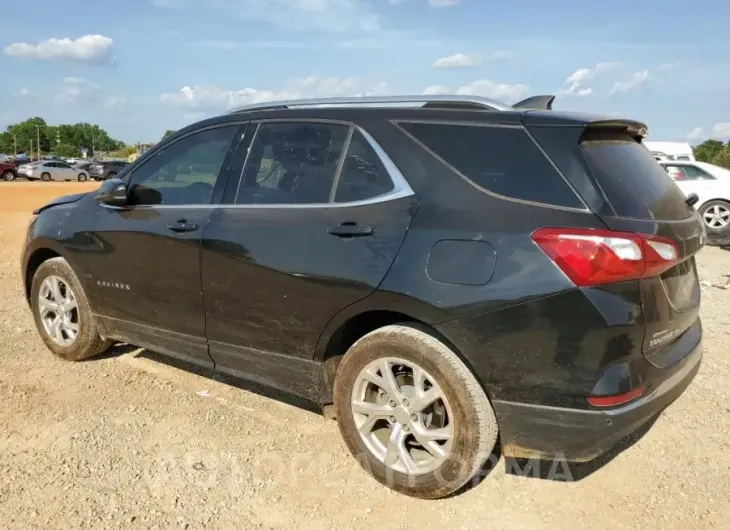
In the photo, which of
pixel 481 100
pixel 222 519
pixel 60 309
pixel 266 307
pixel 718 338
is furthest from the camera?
pixel 718 338

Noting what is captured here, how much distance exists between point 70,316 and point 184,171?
1.54 m

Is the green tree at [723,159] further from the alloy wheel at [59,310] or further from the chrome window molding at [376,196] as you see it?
the alloy wheel at [59,310]

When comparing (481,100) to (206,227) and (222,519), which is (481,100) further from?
(222,519)

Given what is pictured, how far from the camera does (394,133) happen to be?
10.2 ft

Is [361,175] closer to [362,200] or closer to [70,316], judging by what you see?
[362,200]

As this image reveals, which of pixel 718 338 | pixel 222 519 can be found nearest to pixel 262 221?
pixel 222 519

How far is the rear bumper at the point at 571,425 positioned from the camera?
101 inches

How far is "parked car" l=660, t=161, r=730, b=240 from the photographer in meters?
12.6

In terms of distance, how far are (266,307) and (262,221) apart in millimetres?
455

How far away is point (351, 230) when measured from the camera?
3.03 metres

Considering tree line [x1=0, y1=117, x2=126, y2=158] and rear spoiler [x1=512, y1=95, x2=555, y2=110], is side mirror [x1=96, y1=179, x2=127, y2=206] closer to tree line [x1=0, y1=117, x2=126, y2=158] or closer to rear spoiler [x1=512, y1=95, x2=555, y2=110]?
rear spoiler [x1=512, y1=95, x2=555, y2=110]

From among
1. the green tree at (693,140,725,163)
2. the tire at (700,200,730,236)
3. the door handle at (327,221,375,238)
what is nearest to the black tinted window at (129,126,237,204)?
the door handle at (327,221,375,238)

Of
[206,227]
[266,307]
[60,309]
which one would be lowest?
[60,309]

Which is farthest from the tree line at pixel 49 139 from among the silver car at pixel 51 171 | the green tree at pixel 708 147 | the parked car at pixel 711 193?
the parked car at pixel 711 193
